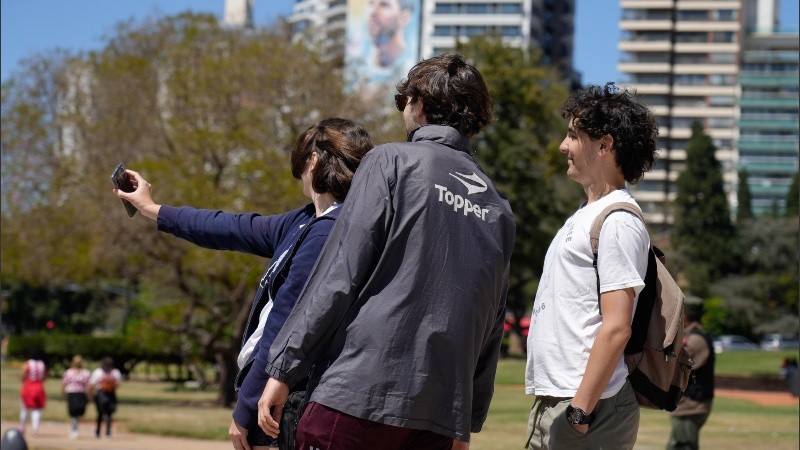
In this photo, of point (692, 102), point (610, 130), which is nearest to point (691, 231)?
point (692, 102)

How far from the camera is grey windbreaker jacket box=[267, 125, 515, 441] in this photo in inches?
139

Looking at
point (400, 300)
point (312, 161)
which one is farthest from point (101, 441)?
point (400, 300)

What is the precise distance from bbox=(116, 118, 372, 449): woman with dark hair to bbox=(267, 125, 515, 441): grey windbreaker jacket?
2.66 feet

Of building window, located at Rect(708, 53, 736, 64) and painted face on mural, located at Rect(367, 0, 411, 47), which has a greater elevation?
painted face on mural, located at Rect(367, 0, 411, 47)

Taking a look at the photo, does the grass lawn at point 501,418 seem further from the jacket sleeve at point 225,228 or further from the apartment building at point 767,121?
the apartment building at point 767,121

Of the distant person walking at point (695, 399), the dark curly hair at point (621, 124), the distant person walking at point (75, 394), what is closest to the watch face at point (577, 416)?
the dark curly hair at point (621, 124)

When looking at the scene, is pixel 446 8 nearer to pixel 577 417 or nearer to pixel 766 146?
pixel 766 146

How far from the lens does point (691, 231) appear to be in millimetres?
91062

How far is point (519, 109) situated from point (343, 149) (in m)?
51.6

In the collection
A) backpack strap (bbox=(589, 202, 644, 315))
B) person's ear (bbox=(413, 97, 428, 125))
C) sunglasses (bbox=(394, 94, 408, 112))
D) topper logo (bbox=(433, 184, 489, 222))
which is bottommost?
backpack strap (bbox=(589, 202, 644, 315))

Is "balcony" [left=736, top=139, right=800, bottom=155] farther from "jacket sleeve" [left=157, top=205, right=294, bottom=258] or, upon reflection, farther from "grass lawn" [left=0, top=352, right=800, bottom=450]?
"jacket sleeve" [left=157, top=205, right=294, bottom=258]

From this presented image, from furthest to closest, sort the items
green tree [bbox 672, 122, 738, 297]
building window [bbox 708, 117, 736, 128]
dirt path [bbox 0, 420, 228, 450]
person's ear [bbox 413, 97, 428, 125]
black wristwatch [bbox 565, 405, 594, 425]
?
1. building window [bbox 708, 117, 736, 128]
2. green tree [bbox 672, 122, 738, 297]
3. dirt path [bbox 0, 420, 228, 450]
4. black wristwatch [bbox 565, 405, 594, 425]
5. person's ear [bbox 413, 97, 428, 125]

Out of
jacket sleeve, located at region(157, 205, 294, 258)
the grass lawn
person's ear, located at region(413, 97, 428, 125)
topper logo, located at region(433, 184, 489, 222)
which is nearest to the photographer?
topper logo, located at region(433, 184, 489, 222)

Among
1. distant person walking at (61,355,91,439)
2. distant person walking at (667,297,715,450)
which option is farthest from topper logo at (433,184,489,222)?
distant person walking at (61,355,91,439)
